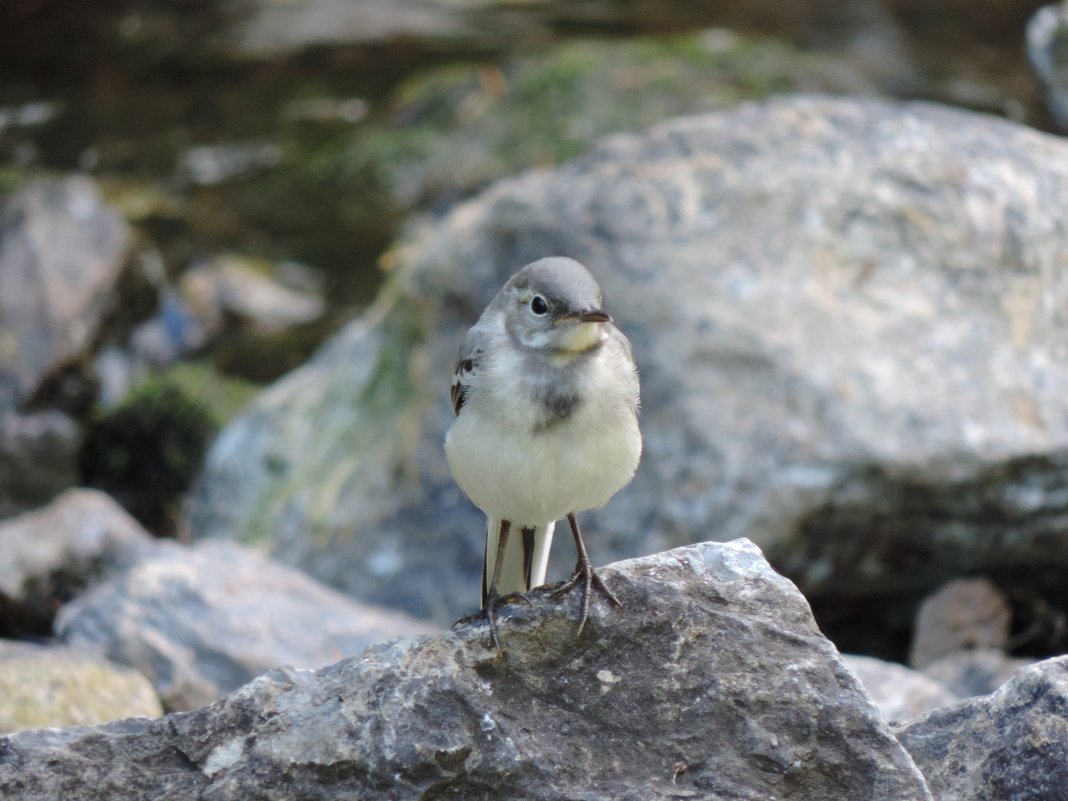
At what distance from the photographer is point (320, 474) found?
9.34m

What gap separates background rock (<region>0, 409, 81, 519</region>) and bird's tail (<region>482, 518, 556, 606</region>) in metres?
6.99

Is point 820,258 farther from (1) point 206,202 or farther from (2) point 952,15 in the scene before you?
(2) point 952,15

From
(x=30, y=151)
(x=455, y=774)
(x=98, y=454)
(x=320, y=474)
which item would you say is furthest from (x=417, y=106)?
(x=455, y=774)

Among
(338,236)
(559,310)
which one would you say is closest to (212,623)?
(559,310)

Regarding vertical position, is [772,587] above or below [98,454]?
above

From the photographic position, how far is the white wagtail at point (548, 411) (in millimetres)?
4902

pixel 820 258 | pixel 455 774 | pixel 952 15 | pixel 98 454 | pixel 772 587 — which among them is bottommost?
pixel 98 454

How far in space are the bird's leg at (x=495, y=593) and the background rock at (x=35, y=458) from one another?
7068 millimetres

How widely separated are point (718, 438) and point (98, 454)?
21.9ft

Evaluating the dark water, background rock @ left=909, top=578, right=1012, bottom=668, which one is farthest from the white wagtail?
the dark water

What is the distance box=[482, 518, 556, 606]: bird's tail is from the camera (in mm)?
5671

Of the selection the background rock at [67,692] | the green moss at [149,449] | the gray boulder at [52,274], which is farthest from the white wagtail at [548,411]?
the gray boulder at [52,274]

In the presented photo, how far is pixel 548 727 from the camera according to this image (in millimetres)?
4262

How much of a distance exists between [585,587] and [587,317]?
0.98 m
